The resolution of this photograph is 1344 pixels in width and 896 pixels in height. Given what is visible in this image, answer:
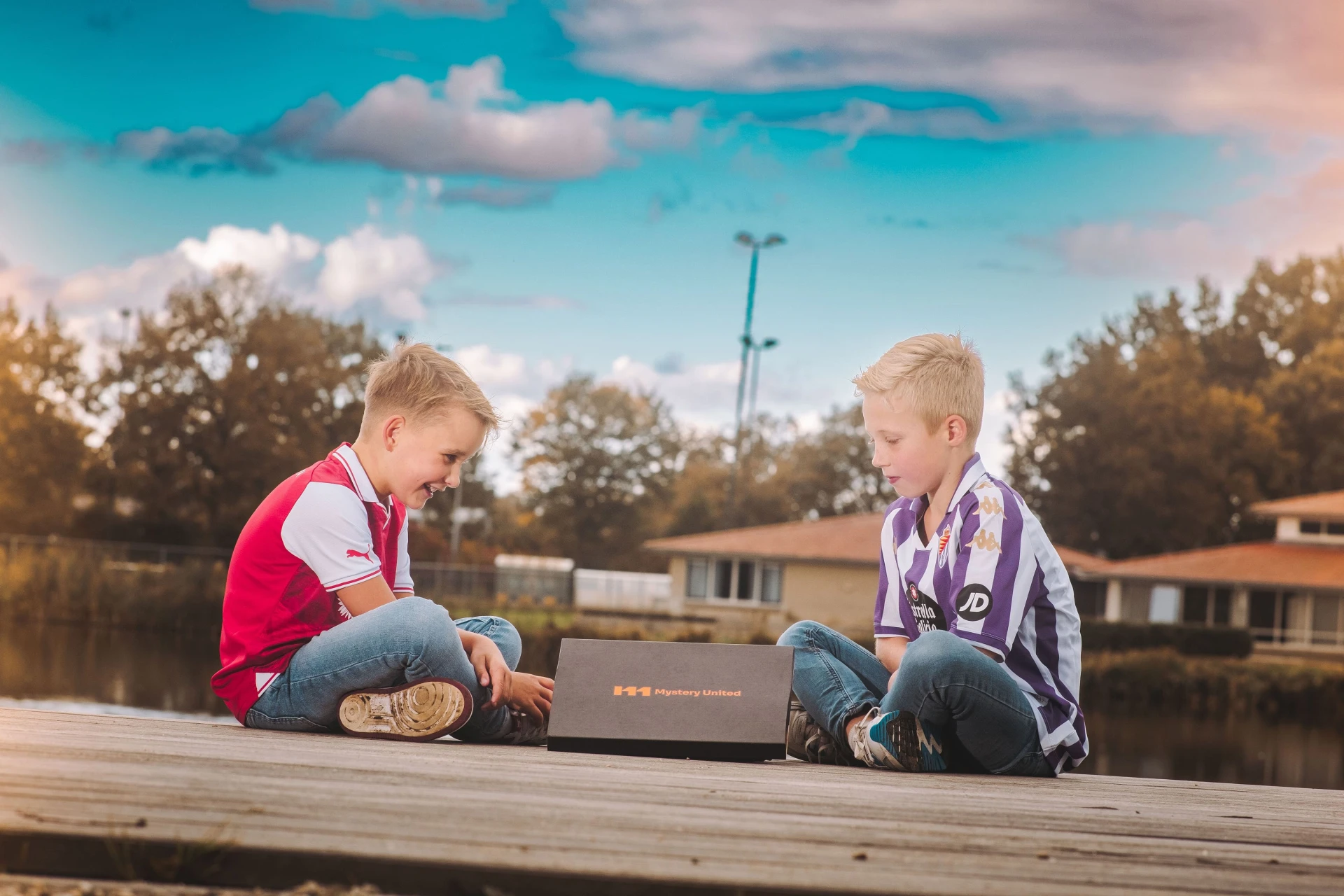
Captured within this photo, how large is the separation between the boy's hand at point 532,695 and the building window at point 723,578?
1351 inches

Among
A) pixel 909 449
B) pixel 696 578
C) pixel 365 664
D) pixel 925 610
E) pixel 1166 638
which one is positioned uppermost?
pixel 909 449

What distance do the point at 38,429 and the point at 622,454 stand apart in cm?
2486

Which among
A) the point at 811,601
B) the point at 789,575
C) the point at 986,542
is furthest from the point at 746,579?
the point at 986,542

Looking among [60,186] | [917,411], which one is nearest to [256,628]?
[917,411]

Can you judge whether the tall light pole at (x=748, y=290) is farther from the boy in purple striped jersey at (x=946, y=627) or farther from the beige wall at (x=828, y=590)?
the boy in purple striped jersey at (x=946, y=627)

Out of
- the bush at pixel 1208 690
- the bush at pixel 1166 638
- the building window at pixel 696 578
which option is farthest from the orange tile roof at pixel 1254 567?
the building window at pixel 696 578

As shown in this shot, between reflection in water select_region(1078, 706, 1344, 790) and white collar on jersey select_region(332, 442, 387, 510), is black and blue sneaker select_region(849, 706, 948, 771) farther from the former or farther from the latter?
reflection in water select_region(1078, 706, 1344, 790)

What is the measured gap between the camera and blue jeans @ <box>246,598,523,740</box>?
119 inches

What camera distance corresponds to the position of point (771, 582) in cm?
3719

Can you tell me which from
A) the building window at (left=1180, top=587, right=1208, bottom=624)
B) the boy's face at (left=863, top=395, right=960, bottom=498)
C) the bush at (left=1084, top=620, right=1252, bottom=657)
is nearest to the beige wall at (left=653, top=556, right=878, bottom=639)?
the bush at (left=1084, top=620, right=1252, bottom=657)

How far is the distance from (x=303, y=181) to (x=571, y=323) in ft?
50.3

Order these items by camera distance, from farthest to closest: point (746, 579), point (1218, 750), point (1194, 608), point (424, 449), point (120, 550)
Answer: point (746, 579)
point (1194, 608)
point (120, 550)
point (1218, 750)
point (424, 449)

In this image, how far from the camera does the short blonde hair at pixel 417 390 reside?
3.42 metres

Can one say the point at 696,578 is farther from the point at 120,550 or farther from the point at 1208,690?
the point at 120,550
